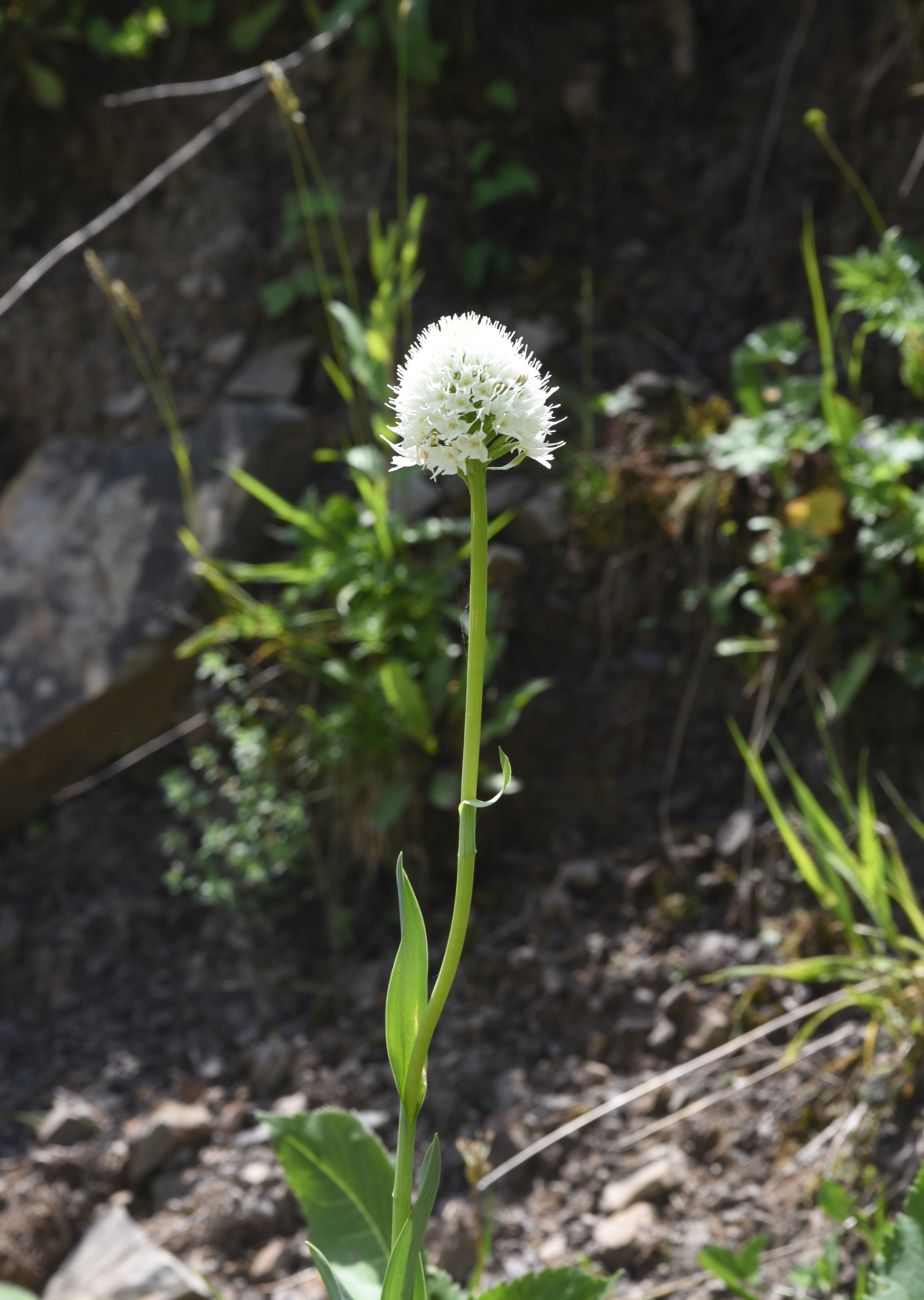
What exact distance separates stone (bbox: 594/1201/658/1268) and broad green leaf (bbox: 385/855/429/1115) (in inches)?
39.8

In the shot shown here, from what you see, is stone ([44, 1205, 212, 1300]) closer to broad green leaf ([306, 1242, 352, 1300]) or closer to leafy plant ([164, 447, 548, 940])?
leafy plant ([164, 447, 548, 940])

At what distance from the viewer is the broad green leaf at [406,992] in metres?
1.13

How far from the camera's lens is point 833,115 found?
11.0 feet

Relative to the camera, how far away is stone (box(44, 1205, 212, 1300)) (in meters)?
1.99

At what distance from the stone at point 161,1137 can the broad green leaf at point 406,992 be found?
4.84 ft

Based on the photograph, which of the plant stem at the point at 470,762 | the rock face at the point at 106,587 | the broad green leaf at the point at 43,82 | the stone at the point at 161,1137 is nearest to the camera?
the plant stem at the point at 470,762

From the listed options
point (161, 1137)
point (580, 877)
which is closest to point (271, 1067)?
point (161, 1137)

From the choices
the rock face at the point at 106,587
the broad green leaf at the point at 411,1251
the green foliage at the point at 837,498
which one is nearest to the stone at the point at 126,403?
the rock face at the point at 106,587

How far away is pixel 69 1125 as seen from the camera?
2.51 m

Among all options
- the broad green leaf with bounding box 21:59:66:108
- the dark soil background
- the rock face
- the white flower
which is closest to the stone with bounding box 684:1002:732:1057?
the dark soil background

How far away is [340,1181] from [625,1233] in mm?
667

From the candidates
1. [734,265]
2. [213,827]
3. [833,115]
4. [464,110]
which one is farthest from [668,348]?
[213,827]

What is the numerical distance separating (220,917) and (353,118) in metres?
2.39

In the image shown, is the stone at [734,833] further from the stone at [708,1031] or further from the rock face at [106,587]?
the rock face at [106,587]
